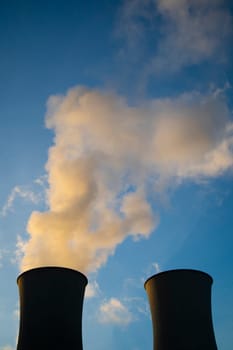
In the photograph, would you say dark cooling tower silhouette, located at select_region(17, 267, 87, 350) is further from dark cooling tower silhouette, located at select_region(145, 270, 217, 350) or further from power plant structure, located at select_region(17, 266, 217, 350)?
dark cooling tower silhouette, located at select_region(145, 270, 217, 350)

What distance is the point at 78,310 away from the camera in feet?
34.2

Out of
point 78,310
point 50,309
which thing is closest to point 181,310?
point 78,310

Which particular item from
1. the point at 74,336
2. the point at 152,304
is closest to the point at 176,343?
the point at 152,304

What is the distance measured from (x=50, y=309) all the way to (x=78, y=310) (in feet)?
2.92

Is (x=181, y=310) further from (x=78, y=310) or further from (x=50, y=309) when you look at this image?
(x=50, y=309)

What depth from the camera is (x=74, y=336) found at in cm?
995

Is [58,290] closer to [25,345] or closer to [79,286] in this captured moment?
[79,286]

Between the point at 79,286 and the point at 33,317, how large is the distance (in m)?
1.46

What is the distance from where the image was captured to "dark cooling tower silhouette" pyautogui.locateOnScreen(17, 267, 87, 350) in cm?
954

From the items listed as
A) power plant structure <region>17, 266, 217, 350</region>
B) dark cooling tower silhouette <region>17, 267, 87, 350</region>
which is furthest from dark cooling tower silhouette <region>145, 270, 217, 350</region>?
dark cooling tower silhouette <region>17, 267, 87, 350</region>

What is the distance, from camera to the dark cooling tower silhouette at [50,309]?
9.54 meters

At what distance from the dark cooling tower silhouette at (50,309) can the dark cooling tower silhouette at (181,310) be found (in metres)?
2.12

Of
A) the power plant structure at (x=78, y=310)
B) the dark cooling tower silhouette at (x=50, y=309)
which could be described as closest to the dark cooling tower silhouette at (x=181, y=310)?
the power plant structure at (x=78, y=310)

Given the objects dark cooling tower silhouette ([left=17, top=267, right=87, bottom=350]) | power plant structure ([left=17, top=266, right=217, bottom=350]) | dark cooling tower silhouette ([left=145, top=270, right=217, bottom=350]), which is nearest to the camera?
dark cooling tower silhouette ([left=17, top=267, right=87, bottom=350])
